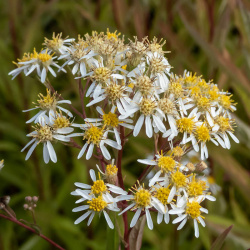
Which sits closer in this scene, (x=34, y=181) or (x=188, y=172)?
(x=188, y=172)

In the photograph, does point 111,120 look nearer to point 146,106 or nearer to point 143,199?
point 146,106

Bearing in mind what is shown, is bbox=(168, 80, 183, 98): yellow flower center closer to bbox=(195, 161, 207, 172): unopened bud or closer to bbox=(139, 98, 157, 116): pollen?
bbox=(139, 98, 157, 116): pollen

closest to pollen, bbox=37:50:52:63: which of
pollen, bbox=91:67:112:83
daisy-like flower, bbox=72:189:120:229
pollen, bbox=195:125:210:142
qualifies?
pollen, bbox=91:67:112:83

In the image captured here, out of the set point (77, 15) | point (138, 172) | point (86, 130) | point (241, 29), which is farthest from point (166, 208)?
point (77, 15)

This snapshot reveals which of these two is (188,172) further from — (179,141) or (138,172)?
(138,172)

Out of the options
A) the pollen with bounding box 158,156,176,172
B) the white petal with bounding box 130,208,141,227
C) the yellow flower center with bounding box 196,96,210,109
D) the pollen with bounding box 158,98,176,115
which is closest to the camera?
the white petal with bounding box 130,208,141,227

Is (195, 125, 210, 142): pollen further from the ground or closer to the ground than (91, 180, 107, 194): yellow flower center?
further from the ground

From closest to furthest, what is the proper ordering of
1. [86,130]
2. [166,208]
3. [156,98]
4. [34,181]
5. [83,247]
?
[166,208] < [86,130] < [156,98] < [83,247] < [34,181]
